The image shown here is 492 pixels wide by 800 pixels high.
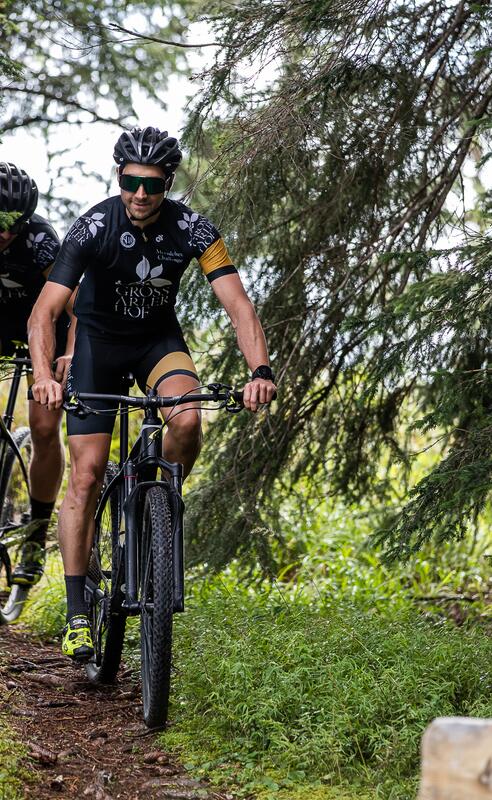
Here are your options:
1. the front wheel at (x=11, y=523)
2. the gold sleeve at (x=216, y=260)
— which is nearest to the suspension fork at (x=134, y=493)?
the gold sleeve at (x=216, y=260)

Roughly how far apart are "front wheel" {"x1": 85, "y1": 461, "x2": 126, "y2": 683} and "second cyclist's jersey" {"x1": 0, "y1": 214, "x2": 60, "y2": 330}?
4.47ft

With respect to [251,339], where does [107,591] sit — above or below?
below

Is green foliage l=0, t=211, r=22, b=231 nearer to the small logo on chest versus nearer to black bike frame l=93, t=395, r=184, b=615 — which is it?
the small logo on chest

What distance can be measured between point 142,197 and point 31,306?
166 centimetres

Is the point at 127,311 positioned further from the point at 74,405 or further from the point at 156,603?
the point at 156,603

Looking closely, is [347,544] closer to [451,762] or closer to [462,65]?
[462,65]

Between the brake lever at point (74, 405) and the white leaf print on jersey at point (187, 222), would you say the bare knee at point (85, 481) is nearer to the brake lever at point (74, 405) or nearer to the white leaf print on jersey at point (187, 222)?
the brake lever at point (74, 405)

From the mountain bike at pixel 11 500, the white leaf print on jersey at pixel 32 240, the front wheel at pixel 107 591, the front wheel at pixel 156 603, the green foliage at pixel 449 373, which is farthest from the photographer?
the mountain bike at pixel 11 500

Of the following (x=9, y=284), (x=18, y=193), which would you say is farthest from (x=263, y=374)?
(x=9, y=284)

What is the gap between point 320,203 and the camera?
6.06 m

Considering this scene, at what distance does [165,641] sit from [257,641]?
102cm

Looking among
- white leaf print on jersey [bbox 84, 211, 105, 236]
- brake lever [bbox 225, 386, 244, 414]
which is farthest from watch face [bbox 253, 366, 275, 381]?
white leaf print on jersey [bbox 84, 211, 105, 236]

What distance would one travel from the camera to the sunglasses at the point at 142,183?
14.1 ft

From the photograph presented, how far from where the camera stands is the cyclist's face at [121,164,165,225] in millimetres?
4293
